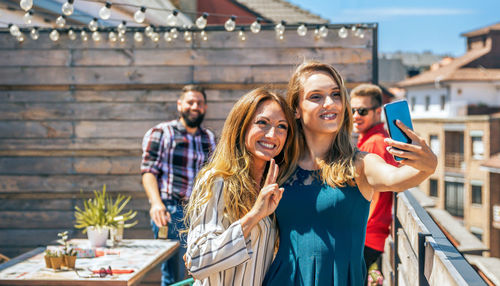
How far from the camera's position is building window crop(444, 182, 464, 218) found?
3534 centimetres

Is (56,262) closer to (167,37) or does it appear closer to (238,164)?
(238,164)

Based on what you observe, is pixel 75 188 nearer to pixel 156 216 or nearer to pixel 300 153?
pixel 156 216

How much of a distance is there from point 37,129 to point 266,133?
14.4 ft

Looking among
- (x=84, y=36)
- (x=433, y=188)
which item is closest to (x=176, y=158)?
(x=84, y=36)

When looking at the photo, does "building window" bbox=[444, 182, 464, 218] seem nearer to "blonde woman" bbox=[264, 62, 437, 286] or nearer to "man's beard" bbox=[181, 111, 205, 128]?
"man's beard" bbox=[181, 111, 205, 128]

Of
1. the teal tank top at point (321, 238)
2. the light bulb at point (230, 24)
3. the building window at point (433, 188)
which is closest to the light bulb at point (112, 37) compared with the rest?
the light bulb at point (230, 24)

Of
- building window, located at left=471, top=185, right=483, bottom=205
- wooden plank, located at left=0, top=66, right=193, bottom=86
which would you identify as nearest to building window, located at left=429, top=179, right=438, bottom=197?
building window, located at left=471, top=185, right=483, bottom=205

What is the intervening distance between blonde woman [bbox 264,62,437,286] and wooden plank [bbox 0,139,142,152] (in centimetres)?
390

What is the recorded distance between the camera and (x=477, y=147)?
3253 cm

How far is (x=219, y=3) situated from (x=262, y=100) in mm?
8454

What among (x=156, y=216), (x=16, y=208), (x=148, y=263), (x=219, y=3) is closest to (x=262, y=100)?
(x=148, y=263)

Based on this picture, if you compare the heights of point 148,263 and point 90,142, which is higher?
point 90,142

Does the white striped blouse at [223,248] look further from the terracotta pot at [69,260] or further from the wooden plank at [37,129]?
the wooden plank at [37,129]

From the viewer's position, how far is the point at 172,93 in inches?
234
